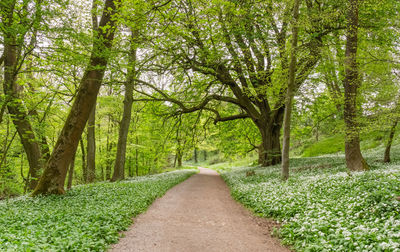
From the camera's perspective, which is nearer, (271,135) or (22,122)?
(22,122)

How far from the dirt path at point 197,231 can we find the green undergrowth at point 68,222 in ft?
1.48

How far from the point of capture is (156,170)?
35.6 metres

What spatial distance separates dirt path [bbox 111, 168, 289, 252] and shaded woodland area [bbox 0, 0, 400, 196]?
4.67 m

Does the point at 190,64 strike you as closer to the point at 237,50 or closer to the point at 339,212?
the point at 237,50

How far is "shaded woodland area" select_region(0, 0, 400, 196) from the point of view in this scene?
8.82m

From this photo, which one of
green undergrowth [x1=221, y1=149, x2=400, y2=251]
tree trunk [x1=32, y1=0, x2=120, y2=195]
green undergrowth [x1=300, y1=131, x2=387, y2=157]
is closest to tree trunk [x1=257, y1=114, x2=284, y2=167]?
green undergrowth [x1=300, y1=131, x2=387, y2=157]

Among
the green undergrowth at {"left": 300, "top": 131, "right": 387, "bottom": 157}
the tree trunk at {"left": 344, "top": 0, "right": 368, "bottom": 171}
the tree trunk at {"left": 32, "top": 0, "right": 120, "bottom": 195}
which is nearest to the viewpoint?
the tree trunk at {"left": 32, "top": 0, "right": 120, "bottom": 195}

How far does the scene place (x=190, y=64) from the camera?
14891mm

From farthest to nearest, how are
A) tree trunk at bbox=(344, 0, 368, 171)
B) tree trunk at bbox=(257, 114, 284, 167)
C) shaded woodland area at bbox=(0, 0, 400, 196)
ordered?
tree trunk at bbox=(257, 114, 284, 167)
tree trunk at bbox=(344, 0, 368, 171)
shaded woodland area at bbox=(0, 0, 400, 196)

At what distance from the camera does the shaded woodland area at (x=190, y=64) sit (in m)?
8.82

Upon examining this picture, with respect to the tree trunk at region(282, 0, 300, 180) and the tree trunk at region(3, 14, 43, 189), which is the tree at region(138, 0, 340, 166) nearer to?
the tree trunk at region(282, 0, 300, 180)

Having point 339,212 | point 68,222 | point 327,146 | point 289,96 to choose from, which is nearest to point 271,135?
point 289,96

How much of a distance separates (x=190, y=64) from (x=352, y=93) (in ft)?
29.1

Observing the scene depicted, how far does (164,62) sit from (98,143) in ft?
50.7
